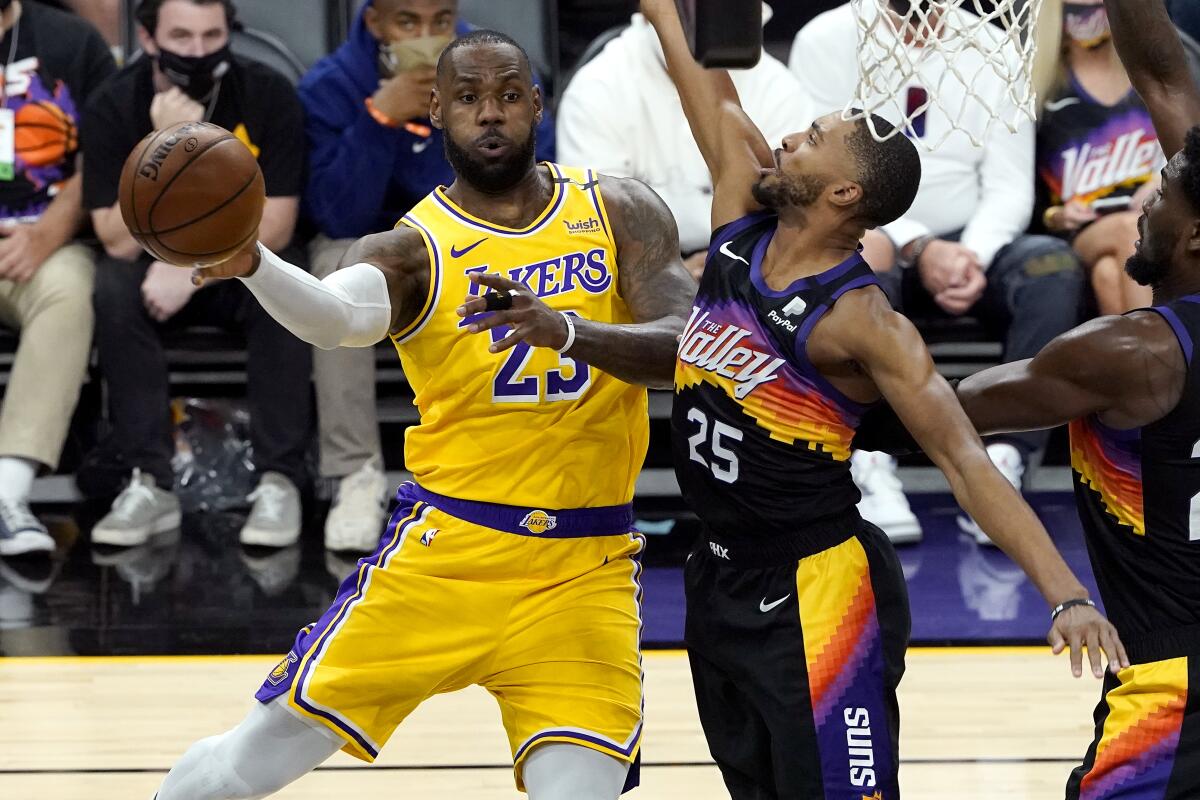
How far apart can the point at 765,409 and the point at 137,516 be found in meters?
4.07

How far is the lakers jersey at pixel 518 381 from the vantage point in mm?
3572

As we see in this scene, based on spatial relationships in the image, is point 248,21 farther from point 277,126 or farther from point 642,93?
point 642,93

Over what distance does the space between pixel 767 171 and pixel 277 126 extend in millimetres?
3664

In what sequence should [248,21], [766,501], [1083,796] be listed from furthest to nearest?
[248,21] → [766,501] → [1083,796]

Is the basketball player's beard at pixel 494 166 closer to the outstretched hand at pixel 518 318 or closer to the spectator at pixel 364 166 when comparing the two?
the outstretched hand at pixel 518 318

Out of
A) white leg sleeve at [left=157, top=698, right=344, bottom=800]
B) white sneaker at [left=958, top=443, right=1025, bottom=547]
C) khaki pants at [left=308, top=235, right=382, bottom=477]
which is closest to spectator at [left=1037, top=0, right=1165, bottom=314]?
white sneaker at [left=958, top=443, right=1025, bottom=547]

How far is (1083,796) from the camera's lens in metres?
3.10

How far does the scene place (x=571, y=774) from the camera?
3.36 m

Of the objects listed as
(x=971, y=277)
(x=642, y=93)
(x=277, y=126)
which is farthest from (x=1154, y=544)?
(x=277, y=126)

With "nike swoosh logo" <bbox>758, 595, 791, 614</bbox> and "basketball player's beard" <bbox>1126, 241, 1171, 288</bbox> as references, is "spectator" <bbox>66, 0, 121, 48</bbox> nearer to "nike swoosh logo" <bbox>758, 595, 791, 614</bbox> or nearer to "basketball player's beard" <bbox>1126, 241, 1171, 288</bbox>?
"nike swoosh logo" <bbox>758, 595, 791, 614</bbox>

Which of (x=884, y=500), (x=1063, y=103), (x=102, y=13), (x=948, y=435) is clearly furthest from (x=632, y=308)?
(x=102, y=13)

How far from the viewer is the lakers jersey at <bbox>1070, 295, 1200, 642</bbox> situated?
3041 mm

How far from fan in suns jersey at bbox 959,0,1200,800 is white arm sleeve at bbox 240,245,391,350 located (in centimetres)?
127

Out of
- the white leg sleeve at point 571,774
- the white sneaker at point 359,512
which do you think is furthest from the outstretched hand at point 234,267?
the white sneaker at point 359,512
